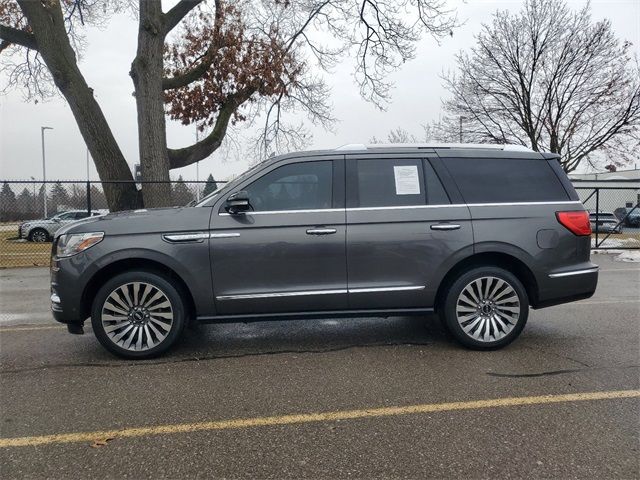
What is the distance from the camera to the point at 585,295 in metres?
4.91

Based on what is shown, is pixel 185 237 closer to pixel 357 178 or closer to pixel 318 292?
pixel 318 292

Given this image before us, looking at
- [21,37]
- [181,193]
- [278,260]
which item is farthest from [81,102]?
[278,260]

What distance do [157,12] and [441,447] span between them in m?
11.8

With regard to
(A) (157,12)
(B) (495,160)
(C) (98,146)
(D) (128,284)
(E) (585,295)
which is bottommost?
(E) (585,295)

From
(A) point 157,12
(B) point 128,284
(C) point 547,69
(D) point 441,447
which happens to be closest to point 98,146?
(A) point 157,12

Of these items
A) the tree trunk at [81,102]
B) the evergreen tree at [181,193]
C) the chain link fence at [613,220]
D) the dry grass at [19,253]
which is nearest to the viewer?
the tree trunk at [81,102]

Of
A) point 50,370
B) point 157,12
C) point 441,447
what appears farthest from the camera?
point 157,12

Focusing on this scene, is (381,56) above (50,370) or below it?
above

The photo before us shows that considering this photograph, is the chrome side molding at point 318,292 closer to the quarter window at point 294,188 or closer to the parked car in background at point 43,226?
the quarter window at point 294,188

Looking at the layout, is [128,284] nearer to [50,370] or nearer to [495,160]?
[50,370]

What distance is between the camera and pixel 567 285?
4.82 m

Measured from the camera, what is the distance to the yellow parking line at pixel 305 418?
311cm

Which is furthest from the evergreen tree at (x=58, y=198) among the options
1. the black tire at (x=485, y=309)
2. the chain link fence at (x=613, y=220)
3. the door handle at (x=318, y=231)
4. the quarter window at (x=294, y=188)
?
the chain link fence at (x=613, y=220)

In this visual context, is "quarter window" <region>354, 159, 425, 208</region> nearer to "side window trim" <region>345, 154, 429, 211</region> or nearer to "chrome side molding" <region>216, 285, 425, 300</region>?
"side window trim" <region>345, 154, 429, 211</region>
